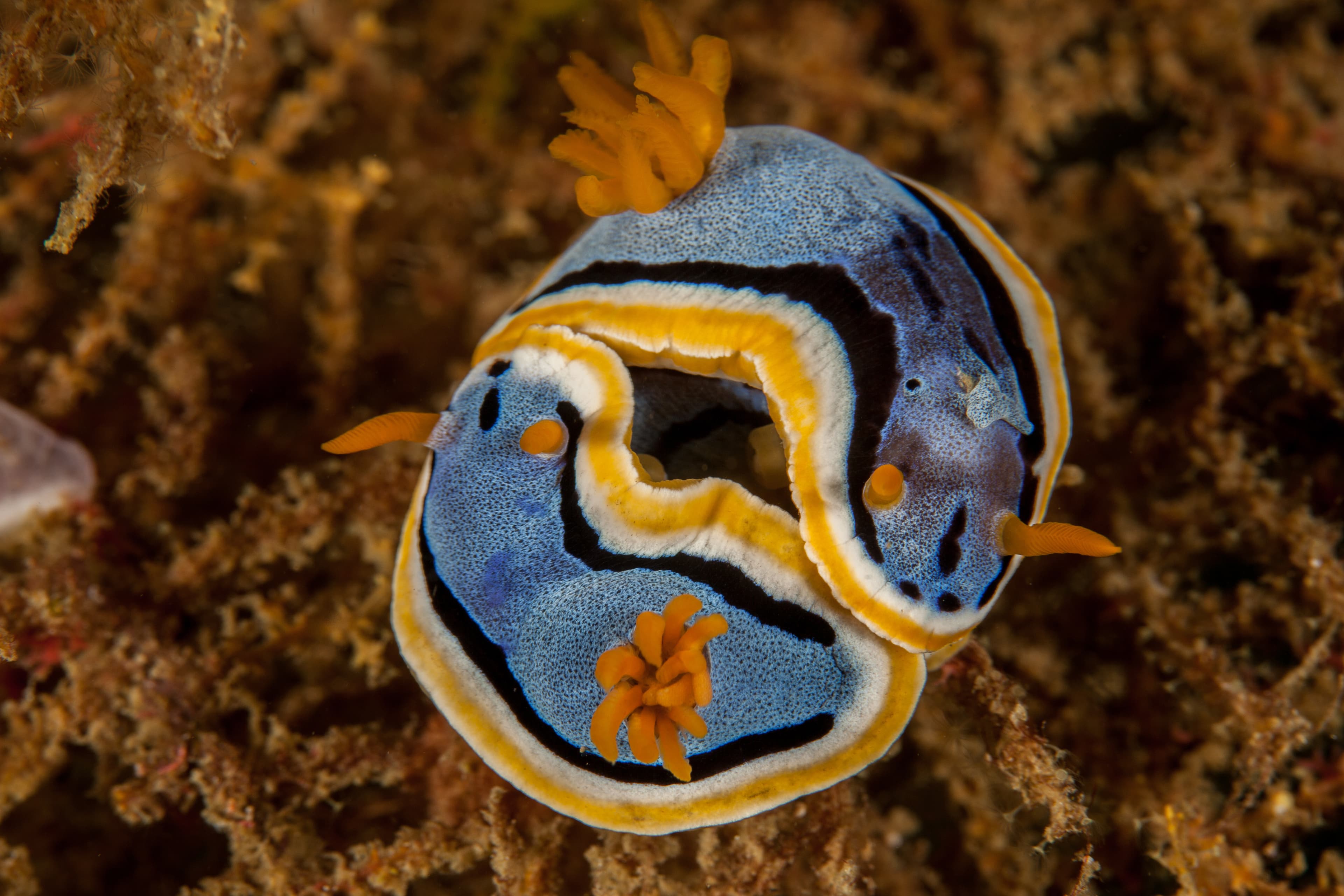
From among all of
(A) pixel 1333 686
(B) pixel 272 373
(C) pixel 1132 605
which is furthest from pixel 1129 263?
(B) pixel 272 373

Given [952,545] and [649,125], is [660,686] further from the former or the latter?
[649,125]

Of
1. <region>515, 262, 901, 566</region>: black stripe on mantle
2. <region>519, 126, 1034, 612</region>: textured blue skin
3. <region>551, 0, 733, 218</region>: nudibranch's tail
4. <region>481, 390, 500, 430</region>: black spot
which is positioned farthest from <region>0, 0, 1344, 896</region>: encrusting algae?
<region>481, 390, 500, 430</region>: black spot

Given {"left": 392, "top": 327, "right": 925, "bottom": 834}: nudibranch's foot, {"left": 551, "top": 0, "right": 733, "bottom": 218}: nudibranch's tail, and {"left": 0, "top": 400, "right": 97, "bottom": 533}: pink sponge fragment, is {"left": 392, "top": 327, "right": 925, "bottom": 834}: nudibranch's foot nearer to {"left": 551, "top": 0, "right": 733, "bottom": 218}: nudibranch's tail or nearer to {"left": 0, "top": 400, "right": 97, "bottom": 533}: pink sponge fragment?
{"left": 551, "top": 0, "right": 733, "bottom": 218}: nudibranch's tail

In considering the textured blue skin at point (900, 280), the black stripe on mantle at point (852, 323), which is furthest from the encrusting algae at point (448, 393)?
the black stripe on mantle at point (852, 323)

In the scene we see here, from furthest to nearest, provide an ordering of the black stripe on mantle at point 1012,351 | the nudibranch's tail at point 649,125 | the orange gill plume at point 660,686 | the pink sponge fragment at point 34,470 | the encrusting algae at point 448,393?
1. the pink sponge fragment at point 34,470
2. the encrusting algae at point 448,393
3. the nudibranch's tail at point 649,125
4. the black stripe on mantle at point 1012,351
5. the orange gill plume at point 660,686

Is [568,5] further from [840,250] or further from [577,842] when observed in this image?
[577,842]

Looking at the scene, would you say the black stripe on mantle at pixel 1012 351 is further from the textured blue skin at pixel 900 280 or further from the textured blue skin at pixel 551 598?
the textured blue skin at pixel 551 598
